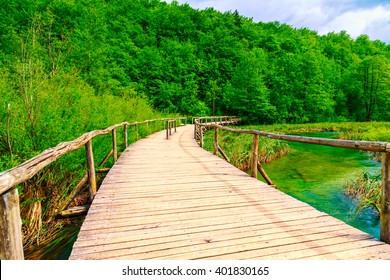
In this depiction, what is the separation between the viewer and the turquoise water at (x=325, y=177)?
622cm

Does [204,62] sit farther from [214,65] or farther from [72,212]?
[72,212]

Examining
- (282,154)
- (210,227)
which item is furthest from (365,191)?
(282,154)

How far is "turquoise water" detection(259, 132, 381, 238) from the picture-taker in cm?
622

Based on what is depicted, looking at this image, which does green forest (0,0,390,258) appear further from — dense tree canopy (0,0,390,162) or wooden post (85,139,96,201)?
wooden post (85,139,96,201)

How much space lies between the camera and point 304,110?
3834 cm

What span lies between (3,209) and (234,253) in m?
1.78

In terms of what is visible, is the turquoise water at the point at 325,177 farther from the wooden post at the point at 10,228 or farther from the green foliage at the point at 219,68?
the green foliage at the point at 219,68

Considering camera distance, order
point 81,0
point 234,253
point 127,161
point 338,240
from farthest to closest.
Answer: point 81,0, point 127,161, point 338,240, point 234,253

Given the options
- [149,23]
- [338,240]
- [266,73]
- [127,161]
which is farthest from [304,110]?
[338,240]

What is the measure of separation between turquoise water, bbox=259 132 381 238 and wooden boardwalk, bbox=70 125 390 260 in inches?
132

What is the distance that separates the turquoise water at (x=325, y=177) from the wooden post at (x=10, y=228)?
6226 mm

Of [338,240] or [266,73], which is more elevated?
[266,73]

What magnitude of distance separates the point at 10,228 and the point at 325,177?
10.3 metres

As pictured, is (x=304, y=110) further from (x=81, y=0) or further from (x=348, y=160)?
(x=81, y=0)
